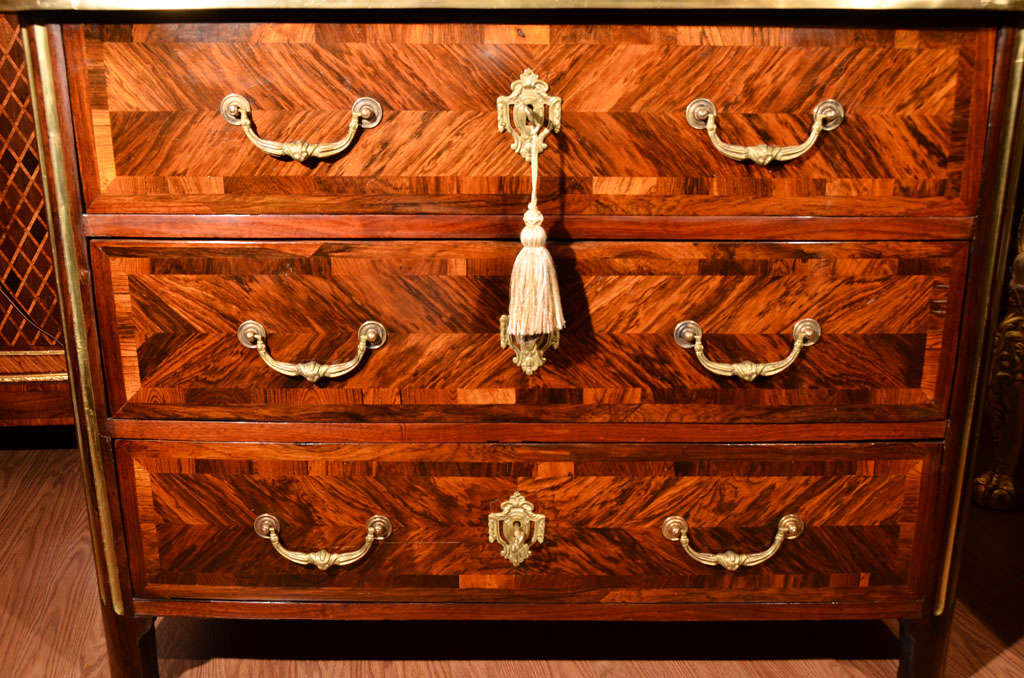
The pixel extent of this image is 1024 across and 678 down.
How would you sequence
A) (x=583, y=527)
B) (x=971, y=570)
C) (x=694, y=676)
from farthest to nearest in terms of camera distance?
(x=971, y=570), (x=694, y=676), (x=583, y=527)

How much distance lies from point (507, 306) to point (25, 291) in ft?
3.69

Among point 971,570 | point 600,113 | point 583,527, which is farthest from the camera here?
point 971,570

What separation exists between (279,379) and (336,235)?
169 millimetres

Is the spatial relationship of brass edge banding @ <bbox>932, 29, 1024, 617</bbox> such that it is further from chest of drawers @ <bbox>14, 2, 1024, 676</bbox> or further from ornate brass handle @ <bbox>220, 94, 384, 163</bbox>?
ornate brass handle @ <bbox>220, 94, 384, 163</bbox>

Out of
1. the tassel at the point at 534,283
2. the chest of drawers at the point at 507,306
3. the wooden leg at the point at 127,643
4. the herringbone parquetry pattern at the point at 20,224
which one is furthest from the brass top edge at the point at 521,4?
the herringbone parquetry pattern at the point at 20,224

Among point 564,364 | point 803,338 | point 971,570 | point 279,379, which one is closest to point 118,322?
point 279,379

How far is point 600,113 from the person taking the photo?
743 millimetres

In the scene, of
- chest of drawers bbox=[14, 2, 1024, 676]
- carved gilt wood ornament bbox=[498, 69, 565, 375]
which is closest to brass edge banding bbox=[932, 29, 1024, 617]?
chest of drawers bbox=[14, 2, 1024, 676]

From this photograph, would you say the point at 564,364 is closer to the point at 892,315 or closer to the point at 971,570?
the point at 892,315

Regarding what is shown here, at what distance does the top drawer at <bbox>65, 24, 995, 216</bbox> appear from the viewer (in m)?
0.73

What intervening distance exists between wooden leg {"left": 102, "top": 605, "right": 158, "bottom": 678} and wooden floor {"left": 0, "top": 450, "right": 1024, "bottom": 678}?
0.10 m

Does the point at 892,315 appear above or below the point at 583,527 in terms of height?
above

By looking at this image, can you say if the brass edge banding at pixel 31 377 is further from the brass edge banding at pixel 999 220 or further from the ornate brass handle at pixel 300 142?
the brass edge banding at pixel 999 220

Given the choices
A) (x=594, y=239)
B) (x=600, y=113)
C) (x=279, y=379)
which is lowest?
(x=279, y=379)
